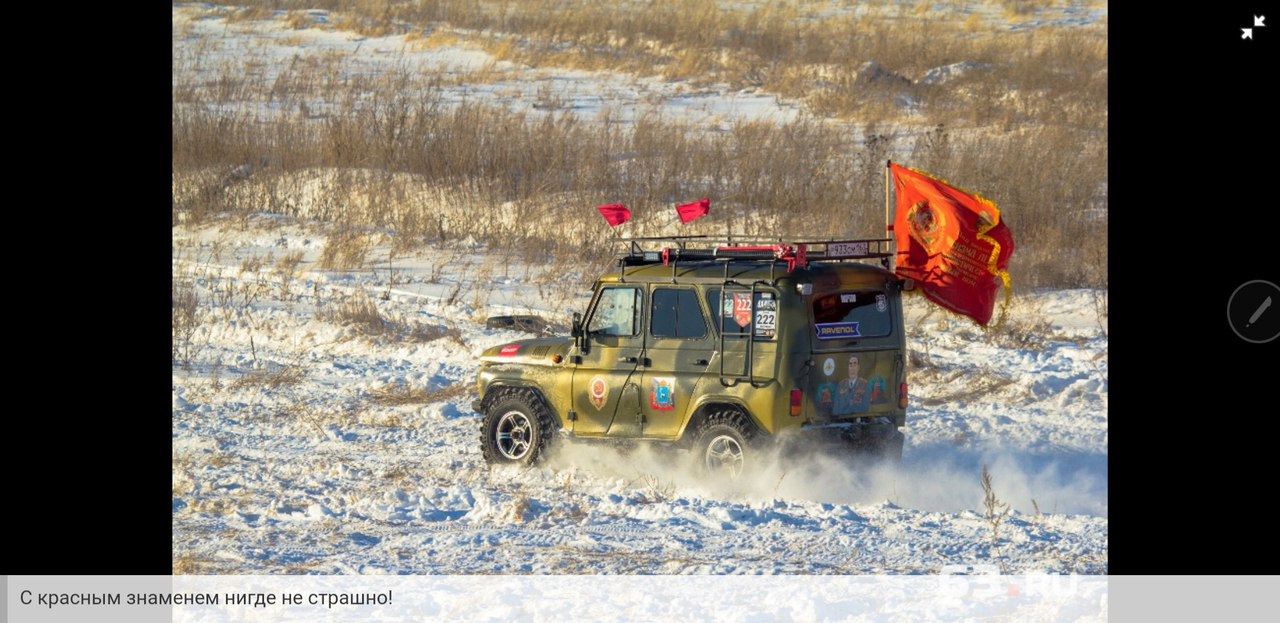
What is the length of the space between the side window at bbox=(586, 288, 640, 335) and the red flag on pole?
6.47 feet

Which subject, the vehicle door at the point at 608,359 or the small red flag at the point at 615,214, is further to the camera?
the small red flag at the point at 615,214

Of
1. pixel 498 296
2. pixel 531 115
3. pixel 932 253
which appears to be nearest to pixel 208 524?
pixel 932 253

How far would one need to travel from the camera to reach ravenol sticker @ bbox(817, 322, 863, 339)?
11.1m

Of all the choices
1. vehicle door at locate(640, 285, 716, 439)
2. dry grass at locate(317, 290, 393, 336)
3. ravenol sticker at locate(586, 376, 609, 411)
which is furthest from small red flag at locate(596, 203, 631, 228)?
dry grass at locate(317, 290, 393, 336)

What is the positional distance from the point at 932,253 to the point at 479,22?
26.0 meters

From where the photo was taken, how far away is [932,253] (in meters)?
11.9

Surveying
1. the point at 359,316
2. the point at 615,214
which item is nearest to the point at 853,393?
the point at 615,214

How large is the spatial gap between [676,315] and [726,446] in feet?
3.33

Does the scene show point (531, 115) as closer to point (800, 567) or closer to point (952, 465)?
point (952, 465)

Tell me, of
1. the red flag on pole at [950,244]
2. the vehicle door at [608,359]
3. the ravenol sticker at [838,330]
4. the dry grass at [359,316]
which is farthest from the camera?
the dry grass at [359,316]

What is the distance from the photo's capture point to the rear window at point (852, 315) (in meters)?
11.1
